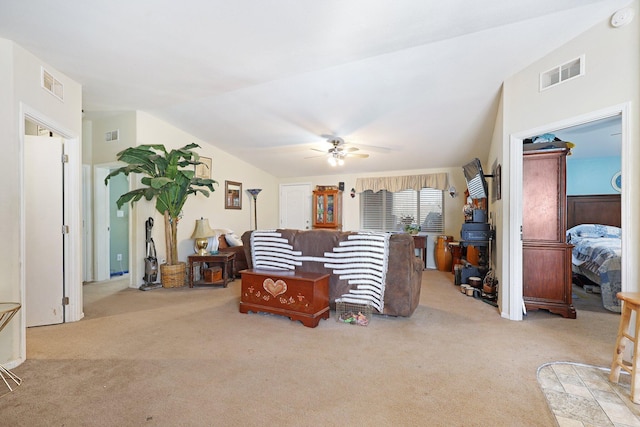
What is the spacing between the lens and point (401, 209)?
716cm

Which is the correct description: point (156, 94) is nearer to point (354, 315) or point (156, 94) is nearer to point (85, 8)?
point (85, 8)

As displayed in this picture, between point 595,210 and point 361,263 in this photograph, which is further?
point 595,210

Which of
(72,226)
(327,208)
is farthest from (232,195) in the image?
(72,226)

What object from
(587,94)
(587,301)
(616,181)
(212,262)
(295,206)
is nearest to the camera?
(587,94)

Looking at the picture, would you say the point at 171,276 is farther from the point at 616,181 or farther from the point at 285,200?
the point at 616,181

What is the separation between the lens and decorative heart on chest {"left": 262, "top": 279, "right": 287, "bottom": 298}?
329 centimetres

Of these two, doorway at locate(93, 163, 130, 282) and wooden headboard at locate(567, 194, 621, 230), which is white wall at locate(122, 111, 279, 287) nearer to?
doorway at locate(93, 163, 130, 282)

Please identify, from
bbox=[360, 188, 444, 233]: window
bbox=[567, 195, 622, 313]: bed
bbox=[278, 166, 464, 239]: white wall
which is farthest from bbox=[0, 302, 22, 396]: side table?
bbox=[360, 188, 444, 233]: window

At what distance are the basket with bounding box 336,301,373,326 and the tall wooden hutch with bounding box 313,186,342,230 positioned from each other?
3.93 m

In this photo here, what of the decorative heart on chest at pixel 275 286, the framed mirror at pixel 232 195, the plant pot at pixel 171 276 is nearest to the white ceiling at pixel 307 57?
the framed mirror at pixel 232 195

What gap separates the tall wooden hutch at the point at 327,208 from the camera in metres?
7.30

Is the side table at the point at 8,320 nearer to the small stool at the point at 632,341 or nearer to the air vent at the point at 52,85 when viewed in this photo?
the air vent at the point at 52,85

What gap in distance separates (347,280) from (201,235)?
2.92 metres

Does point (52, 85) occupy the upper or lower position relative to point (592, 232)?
upper
